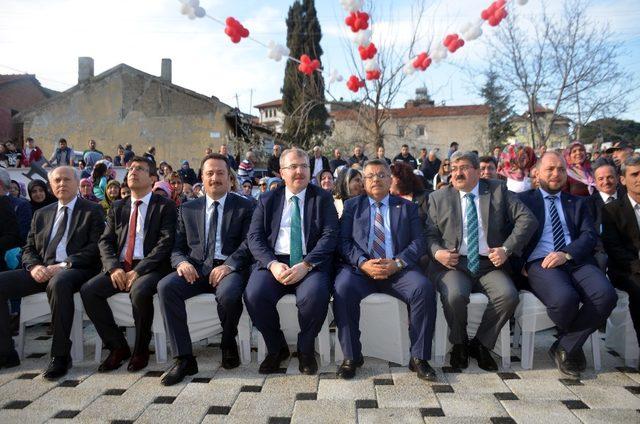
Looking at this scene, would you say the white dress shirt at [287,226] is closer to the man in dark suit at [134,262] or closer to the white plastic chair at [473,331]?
the man in dark suit at [134,262]

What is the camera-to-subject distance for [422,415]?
2707 millimetres

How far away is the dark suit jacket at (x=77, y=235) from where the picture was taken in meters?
3.96

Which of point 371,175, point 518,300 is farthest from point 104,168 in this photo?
point 518,300

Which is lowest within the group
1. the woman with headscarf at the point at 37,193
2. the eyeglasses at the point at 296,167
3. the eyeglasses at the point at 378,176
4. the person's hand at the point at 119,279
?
the person's hand at the point at 119,279

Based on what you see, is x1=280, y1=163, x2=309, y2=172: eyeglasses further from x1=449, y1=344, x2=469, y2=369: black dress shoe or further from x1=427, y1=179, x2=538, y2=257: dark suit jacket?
x1=449, y1=344, x2=469, y2=369: black dress shoe

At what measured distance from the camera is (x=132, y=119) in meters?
21.9

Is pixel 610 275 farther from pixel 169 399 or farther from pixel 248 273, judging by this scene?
pixel 169 399

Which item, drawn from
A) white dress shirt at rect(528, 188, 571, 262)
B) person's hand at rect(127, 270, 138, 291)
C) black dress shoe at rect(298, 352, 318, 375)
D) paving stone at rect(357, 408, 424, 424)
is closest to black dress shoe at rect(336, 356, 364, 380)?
black dress shoe at rect(298, 352, 318, 375)

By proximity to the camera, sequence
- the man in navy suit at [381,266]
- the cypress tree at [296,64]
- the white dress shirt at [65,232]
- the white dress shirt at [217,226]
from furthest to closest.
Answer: the cypress tree at [296,64] → the white dress shirt at [65,232] → the white dress shirt at [217,226] → the man in navy suit at [381,266]

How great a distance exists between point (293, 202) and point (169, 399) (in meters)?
1.72

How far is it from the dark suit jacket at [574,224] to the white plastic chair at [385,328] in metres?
1.15

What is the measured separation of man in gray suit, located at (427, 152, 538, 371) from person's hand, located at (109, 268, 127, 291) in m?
2.47

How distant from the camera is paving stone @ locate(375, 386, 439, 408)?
2.84m

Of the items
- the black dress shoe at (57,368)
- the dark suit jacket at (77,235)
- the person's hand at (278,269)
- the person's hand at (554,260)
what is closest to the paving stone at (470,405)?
the person's hand at (554,260)
